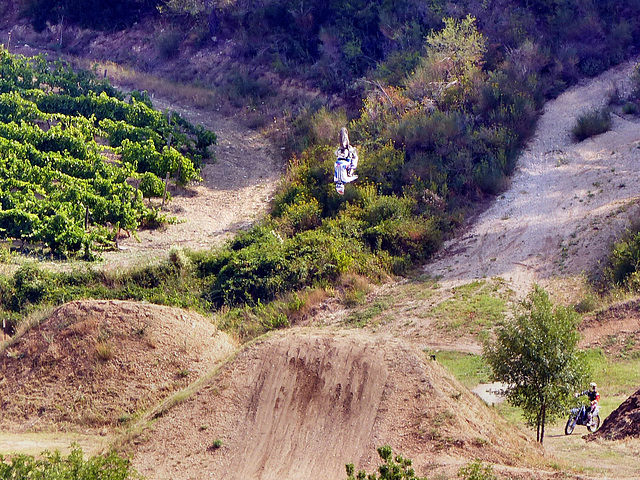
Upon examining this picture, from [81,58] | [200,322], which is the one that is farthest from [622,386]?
[81,58]

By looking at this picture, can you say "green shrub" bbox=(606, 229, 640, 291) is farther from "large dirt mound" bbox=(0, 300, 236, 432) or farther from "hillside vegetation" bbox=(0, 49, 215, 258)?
"hillside vegetation" bbox=(0, 49, 215, 258)

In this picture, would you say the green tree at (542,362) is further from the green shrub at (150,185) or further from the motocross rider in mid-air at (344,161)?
the green shrub at (150,185)

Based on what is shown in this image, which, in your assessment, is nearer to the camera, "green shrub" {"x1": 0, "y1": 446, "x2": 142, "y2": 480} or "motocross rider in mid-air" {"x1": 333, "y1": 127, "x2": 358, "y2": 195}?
"green shrub" {"x1": 0, "y1": 446, "x2": 142, "y2": 480}

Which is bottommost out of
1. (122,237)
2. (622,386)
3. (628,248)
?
(122,237)

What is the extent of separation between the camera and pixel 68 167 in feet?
76.0

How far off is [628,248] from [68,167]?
1565 cm

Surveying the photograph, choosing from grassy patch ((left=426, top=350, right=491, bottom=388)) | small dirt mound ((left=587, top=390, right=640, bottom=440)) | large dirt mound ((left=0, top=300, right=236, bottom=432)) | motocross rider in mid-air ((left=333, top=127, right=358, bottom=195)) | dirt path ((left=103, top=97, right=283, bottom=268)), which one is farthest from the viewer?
dirt path ((left=103, top=97, right=283, bottom=268))

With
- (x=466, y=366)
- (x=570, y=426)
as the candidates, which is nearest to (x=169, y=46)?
(x=466, y=366)

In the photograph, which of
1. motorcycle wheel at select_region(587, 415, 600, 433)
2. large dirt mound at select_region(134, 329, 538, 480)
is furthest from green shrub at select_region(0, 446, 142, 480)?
motorcycle wheel at select_region(587, 415, 600, 433)

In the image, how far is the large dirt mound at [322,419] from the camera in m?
10.7

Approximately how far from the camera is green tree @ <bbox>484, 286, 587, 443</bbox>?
10977 mm

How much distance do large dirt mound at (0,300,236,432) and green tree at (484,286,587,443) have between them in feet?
19.2

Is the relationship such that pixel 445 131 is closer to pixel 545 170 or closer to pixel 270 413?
pixel 545 170

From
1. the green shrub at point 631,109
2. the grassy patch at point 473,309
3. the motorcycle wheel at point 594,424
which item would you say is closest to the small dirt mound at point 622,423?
the motorcycle wheel at point 594,424
